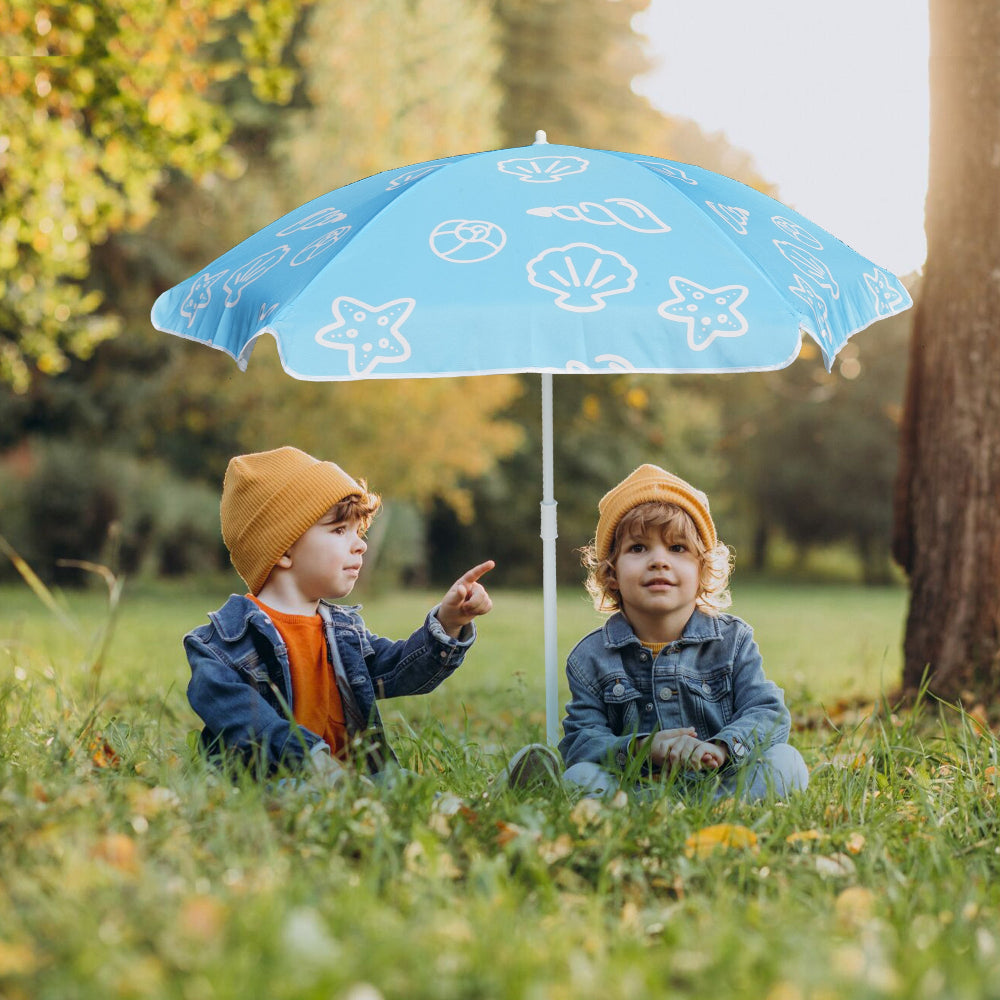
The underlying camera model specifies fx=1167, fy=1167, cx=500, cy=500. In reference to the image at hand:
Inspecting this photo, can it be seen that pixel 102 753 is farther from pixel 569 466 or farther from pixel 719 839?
pixel 569 466

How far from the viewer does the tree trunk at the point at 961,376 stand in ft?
15.2

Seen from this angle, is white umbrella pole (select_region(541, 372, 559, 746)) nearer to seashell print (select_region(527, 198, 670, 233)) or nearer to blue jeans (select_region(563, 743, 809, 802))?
blue jeans (select_region(563, 743, 809, 802))

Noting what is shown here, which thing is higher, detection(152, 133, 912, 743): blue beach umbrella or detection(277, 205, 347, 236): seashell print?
detection(277, 205, 347, 236): seashell print

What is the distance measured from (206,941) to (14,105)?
7702mm

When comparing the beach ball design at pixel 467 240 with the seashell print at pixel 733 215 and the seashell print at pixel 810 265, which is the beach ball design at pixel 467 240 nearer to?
the seashell print at pixel 733 215

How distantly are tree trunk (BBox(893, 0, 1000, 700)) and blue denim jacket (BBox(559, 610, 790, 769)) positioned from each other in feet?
5.64

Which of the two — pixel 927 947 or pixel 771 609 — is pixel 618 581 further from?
pixel 771 609

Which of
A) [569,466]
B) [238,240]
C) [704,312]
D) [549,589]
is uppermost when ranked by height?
[238,240]

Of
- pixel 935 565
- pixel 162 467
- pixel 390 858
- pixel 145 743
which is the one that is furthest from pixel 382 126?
pixel 390 858

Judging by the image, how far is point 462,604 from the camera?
3.21m

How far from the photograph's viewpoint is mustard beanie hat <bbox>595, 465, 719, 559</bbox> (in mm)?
3268

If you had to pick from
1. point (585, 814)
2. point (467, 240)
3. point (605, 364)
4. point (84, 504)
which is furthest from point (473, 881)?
point (84, 504)

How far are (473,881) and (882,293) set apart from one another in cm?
197

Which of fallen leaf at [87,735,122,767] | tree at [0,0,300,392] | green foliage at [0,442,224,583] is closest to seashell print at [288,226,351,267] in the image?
fallen leaf at [87,735,122,767]
